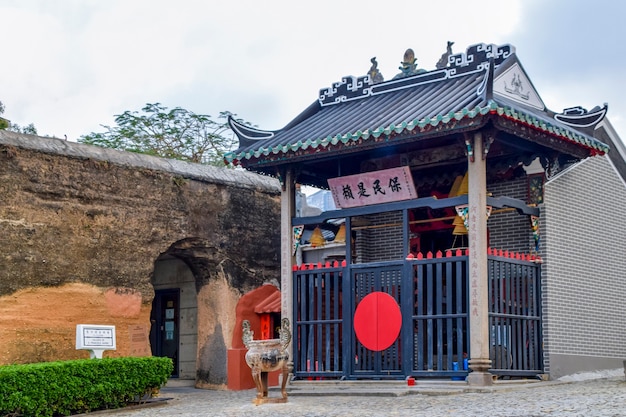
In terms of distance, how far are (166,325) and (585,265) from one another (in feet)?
28.6

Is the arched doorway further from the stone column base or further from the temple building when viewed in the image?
the stone column base

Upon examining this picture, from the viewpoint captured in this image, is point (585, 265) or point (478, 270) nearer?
point (478, 270)

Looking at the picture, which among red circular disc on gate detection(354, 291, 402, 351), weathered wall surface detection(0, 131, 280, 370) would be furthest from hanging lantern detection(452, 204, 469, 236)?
weathered wall surface detection(0, 131, 280, 370)

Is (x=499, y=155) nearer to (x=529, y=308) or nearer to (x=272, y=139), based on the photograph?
(x=529, y=308)

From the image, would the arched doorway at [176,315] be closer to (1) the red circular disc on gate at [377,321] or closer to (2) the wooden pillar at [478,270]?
(1) the red circular disc on gate at [377,321]

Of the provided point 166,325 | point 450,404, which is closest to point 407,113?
point 450,404

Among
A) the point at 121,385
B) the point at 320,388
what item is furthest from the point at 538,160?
the point at 121,385

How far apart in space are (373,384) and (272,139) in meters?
4.46

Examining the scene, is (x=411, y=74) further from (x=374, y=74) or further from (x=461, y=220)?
(x=461, y=220)

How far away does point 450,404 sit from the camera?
11125 mm

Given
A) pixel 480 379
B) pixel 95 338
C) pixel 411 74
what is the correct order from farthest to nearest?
pixel 411 74
pixel 95 338
pixel 480 379

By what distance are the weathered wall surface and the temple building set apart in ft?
6.11

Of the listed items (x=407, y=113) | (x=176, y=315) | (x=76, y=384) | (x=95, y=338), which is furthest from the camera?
(x=176, y=315)

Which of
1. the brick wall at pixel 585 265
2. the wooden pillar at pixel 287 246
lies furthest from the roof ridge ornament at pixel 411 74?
the brick wall at pixel 585 265
